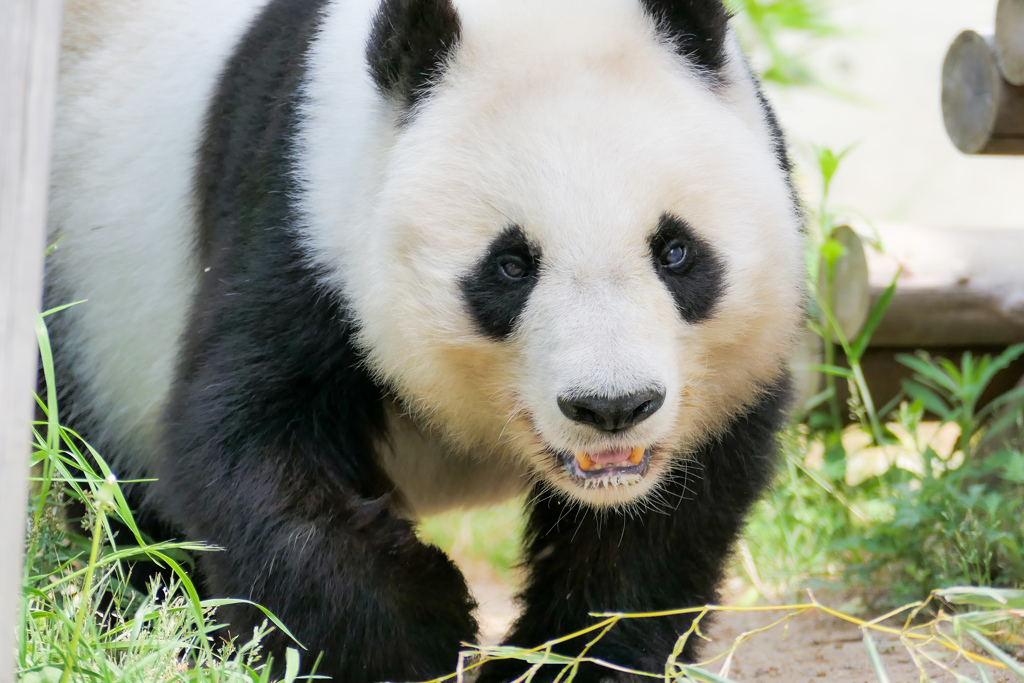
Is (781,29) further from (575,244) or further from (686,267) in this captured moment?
(575,244)

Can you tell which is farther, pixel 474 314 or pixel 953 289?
pixel 953 289

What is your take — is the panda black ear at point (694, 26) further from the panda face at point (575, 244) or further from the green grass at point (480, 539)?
the green grass at point (480, 539)

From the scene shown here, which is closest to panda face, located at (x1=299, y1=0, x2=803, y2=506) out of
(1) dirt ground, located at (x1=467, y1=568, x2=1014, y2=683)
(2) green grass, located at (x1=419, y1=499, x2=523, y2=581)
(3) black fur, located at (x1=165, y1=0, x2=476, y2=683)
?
(3) black fur, located at (x1=165, y1=0, x2=476, y2=683)

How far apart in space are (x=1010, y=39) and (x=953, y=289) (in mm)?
1163

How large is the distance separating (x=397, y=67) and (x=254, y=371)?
0.69 m

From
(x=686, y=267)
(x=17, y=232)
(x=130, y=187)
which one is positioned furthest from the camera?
(x=130, y=187)

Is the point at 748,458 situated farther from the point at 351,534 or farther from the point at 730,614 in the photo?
the point at 730,614

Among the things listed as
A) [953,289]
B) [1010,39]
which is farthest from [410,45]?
[953,289]

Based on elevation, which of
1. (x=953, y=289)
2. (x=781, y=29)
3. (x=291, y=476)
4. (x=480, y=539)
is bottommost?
(x=480, y=539)

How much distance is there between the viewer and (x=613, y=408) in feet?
6.45

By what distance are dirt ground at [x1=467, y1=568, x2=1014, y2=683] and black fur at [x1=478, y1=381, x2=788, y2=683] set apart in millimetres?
152

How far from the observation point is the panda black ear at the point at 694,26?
2.32 m

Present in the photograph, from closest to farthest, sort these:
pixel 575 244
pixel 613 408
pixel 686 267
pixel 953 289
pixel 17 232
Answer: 1. pixel 17 232
2. pixel 613 408
3. pixel 575 244
4. pixel 686 267
5. pixel 953 289

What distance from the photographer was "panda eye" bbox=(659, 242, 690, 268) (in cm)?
216
